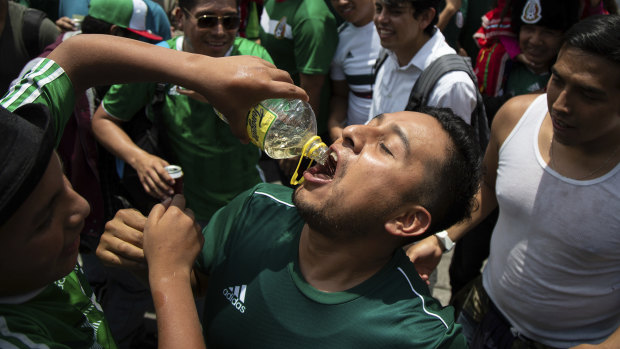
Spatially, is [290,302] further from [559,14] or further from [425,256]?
[559,14]

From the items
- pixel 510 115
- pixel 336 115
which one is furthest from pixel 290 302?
pixel 336 115

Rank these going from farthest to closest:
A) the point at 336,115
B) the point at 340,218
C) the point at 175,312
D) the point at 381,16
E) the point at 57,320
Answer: the point at 336,115 < the point at 381,16 < the point at 340,218 < the point at 175,312 < the point at 57,320

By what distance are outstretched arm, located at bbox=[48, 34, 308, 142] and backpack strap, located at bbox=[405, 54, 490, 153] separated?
1524mm

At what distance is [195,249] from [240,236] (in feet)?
1.22

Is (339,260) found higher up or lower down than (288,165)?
higher up

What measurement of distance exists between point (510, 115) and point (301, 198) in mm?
1351

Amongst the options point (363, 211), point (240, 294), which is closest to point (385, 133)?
point (363, 211)

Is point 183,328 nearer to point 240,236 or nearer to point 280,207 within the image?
point 240,236

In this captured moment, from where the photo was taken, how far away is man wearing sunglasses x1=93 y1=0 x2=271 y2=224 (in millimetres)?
2955

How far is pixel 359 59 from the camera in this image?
3906 mm

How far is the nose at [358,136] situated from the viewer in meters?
1.88

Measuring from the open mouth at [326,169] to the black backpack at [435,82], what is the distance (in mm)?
1156

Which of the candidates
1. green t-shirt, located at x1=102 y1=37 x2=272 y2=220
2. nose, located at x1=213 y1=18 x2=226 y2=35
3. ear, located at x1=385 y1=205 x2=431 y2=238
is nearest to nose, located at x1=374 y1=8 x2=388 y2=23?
green t-shirt, located at x1=102 y1=37 x2=272 y2=220

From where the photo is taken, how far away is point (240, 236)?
6.30ft
